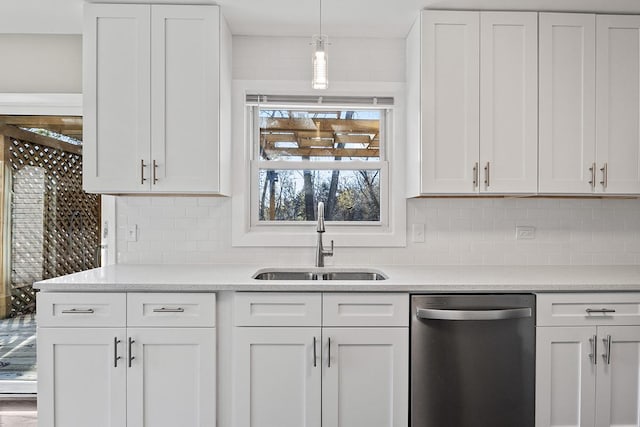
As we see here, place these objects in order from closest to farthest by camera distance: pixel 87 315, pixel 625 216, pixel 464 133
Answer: pixel 87 315, pixel 464 133, pixel 625 216

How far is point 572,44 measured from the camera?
2.34 m

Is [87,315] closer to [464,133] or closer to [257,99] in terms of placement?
[257,99]

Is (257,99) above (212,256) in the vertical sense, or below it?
above

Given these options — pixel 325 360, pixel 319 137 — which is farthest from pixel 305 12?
pixel 325 360

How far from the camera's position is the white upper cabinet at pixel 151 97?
225 cm

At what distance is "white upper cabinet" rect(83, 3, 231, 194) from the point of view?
2.25 meters

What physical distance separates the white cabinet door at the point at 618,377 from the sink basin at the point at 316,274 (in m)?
1.20

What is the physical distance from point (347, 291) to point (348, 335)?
0.21m

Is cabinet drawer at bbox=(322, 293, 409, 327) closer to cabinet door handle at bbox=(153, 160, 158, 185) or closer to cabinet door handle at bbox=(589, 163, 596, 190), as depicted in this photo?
cabinet door handle at bbox=(153, 160, 158, 185)

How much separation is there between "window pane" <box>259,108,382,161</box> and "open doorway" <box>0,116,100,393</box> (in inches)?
47.4

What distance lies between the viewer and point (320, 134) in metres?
2.76

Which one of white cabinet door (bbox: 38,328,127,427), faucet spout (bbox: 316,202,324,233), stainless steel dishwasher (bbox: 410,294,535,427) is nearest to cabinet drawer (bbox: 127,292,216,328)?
white cabinet door (bbox: 38,328,127,427)

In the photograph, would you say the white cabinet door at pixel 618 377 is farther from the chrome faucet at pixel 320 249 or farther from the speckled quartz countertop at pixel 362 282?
the chrome faucet at pixel 320 249

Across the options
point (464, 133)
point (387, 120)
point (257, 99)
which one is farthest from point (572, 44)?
point (257, 99)
